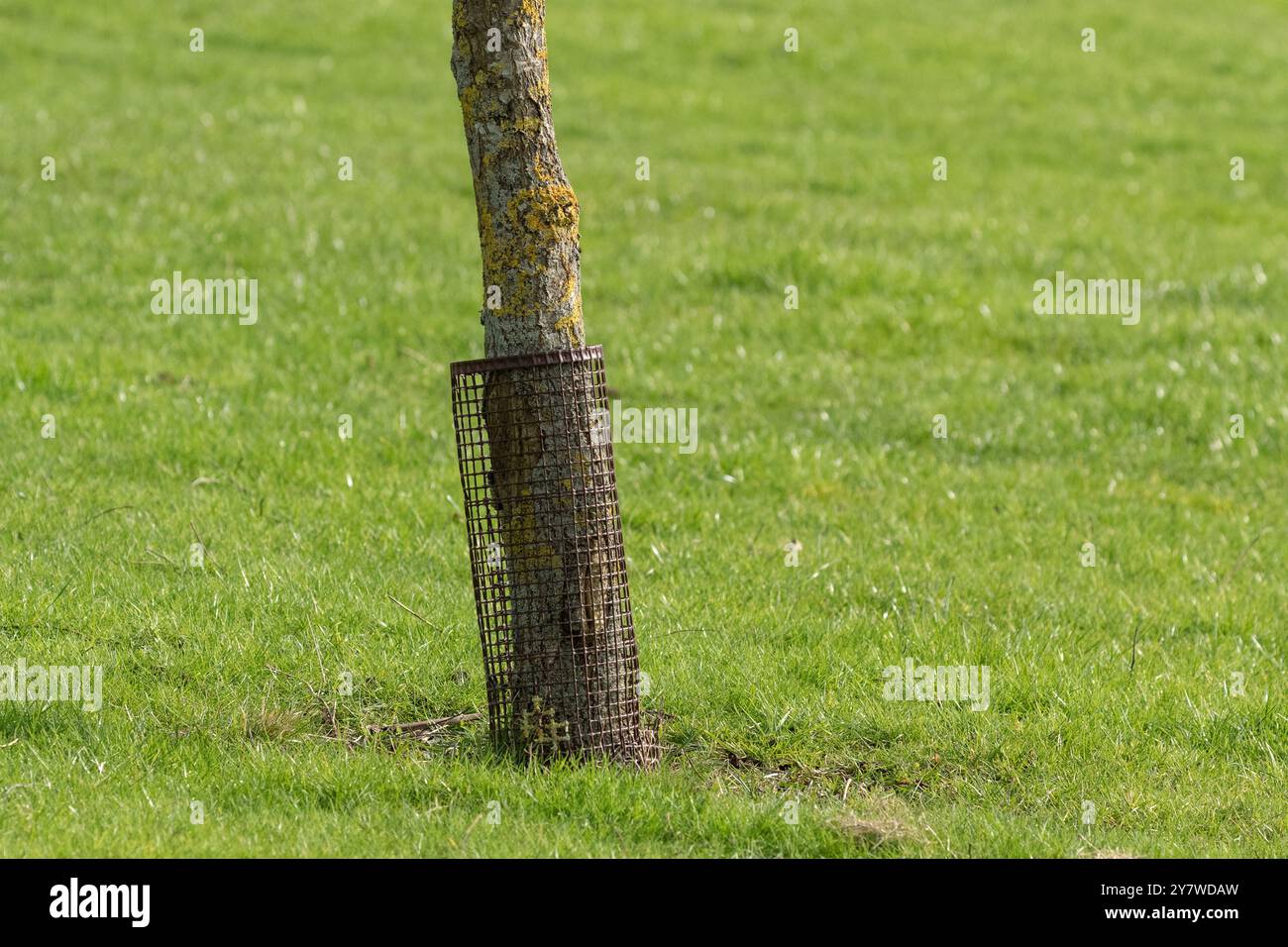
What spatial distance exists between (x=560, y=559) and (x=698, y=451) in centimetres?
453

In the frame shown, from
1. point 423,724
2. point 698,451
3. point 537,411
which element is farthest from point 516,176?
point 698,451

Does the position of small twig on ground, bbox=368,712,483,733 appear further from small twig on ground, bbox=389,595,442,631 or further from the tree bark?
the tree bark

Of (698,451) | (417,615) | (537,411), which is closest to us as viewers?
(537,411)

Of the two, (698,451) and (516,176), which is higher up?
(516,176)

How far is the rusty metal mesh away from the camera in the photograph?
19.5 ft

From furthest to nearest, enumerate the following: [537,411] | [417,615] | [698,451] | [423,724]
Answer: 1. [698,451]
2. [417,615]
3. [423,724]
4. [537,411]

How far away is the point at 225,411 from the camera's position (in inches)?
402

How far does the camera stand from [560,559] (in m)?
6.02

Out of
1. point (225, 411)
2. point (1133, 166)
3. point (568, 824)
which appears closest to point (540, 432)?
point (568, 824)


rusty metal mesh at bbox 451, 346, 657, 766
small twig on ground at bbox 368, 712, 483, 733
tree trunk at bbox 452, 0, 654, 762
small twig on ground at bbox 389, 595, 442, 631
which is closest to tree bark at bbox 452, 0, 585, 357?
tree trunk at bbox 452, 0, 654, 762

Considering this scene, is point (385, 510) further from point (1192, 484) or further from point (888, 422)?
point (1192, 484)

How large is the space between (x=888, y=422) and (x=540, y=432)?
5.98m

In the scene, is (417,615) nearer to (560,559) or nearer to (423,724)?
(423,724)
